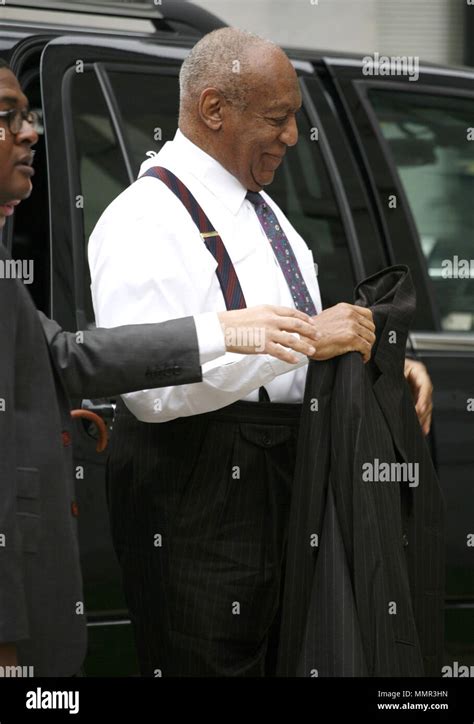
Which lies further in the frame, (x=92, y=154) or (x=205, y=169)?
(x=92, y=154)

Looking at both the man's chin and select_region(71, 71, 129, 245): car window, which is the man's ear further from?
select_region(71, 71, 129, 245): car window

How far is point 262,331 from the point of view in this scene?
2.46 metres

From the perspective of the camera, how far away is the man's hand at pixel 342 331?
2693mm

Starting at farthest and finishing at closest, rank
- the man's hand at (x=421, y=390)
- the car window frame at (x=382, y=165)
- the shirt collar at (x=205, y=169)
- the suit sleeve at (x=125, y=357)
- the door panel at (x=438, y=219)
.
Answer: the car window frame at (x=382, y=165) → the door panel at (x=438, y=219) → the man's hand at (x=421, y=390) → the shirt collar at (x=205, y=169) → the suit sleeve at (x=125, y=357)

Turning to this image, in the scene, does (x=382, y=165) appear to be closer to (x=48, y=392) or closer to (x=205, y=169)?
(x=205, y=169)

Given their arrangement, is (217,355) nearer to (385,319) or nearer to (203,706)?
(385,319)

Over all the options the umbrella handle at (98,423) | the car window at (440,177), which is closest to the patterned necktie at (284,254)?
the umbrella handle at (98,423)

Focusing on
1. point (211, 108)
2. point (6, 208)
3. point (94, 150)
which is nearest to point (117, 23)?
point (94, 150)

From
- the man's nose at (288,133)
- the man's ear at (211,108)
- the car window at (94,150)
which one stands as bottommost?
the man's nose at (288,133)

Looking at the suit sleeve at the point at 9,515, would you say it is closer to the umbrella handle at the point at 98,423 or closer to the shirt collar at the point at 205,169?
the shirt collar at the point at 205,169

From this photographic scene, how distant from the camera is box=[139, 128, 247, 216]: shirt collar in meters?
2.87

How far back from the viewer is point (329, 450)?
8.98 feet

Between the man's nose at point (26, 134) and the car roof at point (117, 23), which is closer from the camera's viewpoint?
the man's nose at point (26, 134)

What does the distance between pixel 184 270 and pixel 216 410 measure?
0.30 metres
